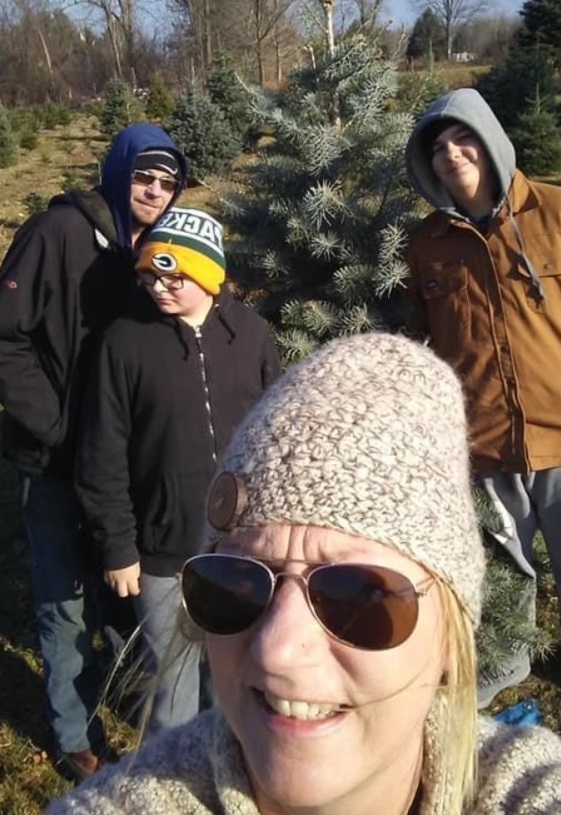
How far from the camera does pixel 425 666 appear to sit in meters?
1.13

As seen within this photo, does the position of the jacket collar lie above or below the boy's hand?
above

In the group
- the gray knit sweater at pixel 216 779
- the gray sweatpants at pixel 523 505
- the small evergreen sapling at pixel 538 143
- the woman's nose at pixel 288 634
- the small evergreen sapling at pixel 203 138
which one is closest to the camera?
the woman's nose at pixel 288 634

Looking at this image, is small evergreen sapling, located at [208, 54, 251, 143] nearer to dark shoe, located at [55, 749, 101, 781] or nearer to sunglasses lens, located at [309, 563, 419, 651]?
dark shoe, located at [55, 749, 101, 781]

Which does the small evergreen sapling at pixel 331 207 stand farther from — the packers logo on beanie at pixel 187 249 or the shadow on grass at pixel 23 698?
the shadow on grass at pixel 23 698

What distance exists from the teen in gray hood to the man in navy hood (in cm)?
93

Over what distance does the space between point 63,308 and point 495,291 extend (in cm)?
144

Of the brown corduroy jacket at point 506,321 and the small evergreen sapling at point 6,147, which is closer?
the brown corduroy jacket at point 506,321

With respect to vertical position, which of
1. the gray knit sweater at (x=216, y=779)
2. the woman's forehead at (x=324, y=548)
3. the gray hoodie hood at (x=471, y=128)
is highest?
the gray hoodie hood at (x=471, y=128)

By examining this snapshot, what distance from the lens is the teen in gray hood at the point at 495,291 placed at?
2938 mm

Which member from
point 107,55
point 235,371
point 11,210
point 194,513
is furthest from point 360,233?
point 107,55

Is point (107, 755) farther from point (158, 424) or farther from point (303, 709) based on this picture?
point (303, 709)

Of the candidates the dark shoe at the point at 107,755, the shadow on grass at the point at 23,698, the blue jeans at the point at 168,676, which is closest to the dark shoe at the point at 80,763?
the dark shoe at the point at 107,755

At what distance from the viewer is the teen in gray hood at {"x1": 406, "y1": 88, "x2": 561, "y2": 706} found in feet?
9.64

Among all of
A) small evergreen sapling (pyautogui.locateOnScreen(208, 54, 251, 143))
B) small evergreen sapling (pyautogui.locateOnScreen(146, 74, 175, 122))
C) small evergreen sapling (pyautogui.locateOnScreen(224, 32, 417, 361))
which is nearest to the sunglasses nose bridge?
small evergreen sapling (pyautogui.locateOnScreen(224, 32, 417, 361))
